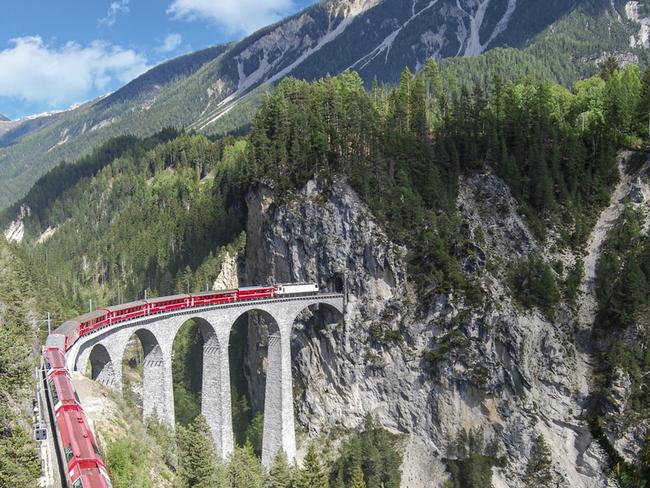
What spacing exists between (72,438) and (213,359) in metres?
29.9

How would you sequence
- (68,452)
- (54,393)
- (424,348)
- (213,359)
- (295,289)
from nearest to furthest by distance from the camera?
(68,452)
(54,393)
(213,359)
(295,289)
(424,348)

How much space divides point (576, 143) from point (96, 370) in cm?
5977

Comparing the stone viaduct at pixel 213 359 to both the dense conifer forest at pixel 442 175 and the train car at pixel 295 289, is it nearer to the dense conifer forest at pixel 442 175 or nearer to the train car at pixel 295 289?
the train car at pixel 295 289

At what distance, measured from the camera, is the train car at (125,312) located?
47.4 metres

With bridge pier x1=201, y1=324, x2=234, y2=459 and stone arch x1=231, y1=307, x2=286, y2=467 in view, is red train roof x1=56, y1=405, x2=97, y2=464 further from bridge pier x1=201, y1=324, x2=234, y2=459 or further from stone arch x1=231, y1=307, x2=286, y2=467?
stone arch x1=231, y1=307, x2=286, y2=467

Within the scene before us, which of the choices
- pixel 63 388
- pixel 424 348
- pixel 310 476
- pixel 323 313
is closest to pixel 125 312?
pixel 63 388

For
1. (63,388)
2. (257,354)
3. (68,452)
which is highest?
(257,354)

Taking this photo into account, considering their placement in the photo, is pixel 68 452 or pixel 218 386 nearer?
pixel 68 452

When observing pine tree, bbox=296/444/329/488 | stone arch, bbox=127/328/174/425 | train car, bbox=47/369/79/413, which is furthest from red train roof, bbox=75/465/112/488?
stone arch, bbox=127/328/174/425

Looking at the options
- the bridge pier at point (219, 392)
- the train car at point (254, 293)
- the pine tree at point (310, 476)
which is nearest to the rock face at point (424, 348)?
the train car at point (254, 293)

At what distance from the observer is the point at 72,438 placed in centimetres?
2572

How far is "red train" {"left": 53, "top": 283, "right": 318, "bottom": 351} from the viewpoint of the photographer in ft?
142

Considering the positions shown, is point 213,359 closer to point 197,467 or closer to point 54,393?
point 197,467

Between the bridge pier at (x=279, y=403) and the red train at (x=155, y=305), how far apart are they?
396 centimetres
